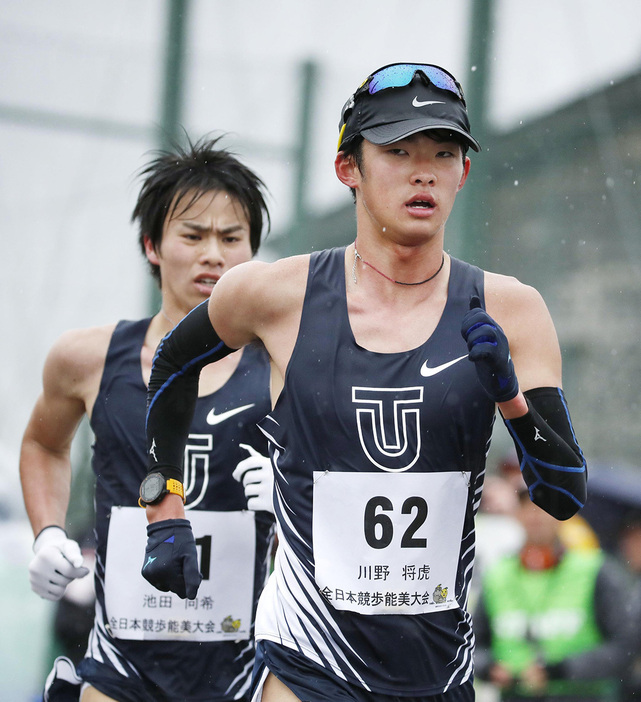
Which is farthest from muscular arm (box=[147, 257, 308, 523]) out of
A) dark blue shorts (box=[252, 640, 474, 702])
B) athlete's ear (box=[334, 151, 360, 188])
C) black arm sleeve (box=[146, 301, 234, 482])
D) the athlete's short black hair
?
the athlete's short black hair

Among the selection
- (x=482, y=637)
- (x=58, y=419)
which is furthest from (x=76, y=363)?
(x=482, y=637)

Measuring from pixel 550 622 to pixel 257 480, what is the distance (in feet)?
9.93

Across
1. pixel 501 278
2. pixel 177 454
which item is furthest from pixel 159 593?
pixel 501 278

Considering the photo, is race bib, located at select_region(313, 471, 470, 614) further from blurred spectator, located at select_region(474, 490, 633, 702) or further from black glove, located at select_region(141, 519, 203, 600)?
blurred spectator, located at select_region(474, 490, 633, 702)

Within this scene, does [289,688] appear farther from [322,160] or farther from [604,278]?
[604,278]

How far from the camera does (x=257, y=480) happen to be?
329 cm

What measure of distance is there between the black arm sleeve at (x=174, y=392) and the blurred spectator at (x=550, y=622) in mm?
3133

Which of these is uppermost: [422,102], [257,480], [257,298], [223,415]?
[422,102]

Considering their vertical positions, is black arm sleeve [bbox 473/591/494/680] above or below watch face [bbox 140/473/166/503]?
below

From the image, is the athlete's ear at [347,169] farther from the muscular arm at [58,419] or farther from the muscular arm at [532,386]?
the muscular arm at [58,419]

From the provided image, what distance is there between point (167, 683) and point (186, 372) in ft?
3.52

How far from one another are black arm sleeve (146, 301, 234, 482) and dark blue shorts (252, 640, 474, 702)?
610mm

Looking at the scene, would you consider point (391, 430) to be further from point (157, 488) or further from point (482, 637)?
point (482, 637)

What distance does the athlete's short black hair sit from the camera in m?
3.84
